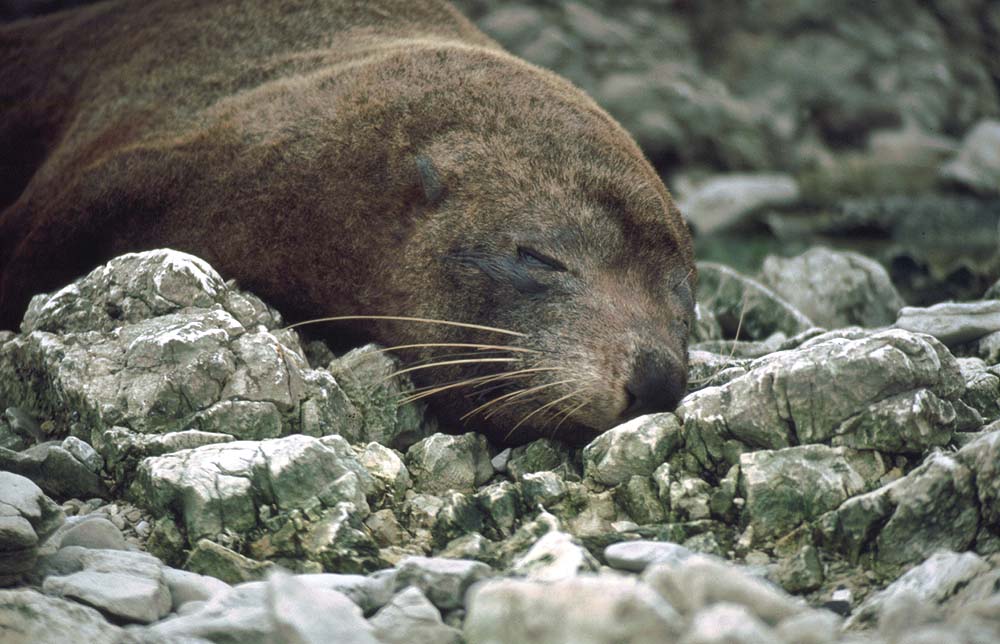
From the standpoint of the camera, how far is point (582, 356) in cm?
423

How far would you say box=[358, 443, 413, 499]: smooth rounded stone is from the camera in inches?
151

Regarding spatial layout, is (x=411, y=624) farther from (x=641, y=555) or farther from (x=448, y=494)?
(x=448, y=494)

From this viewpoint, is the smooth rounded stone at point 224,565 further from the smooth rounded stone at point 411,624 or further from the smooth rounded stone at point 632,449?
the smooth rounded stone at point 632,449

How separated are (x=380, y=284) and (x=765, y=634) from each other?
9.04 feet

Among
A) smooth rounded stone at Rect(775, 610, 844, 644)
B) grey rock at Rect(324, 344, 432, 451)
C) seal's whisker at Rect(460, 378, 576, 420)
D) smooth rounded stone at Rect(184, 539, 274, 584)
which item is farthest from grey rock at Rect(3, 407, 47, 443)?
smooth rounded stone at Rect(775, 610, 844, 644)

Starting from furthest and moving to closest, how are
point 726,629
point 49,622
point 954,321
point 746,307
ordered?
1. point 746,307
2. point 954,321
3. point 49,622
4. point 726,629

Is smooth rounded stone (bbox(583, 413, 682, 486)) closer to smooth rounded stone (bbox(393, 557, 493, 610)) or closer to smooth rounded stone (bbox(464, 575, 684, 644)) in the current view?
A: smooth rounded stone (bbox(393, 557, 493, 610))

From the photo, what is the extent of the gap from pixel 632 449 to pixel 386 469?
81 centimetres

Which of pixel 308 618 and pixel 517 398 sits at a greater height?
pixel 308 618

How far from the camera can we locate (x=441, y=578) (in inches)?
115

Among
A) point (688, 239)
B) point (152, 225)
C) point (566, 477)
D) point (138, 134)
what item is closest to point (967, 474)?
point (566, 477)

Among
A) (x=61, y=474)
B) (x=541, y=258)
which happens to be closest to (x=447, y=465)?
(x=541, y=258)

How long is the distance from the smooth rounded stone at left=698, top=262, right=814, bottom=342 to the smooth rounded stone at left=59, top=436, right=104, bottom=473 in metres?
3.27

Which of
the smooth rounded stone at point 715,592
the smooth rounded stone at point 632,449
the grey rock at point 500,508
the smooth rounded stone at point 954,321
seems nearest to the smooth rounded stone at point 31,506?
the grey rock at point 500,508
